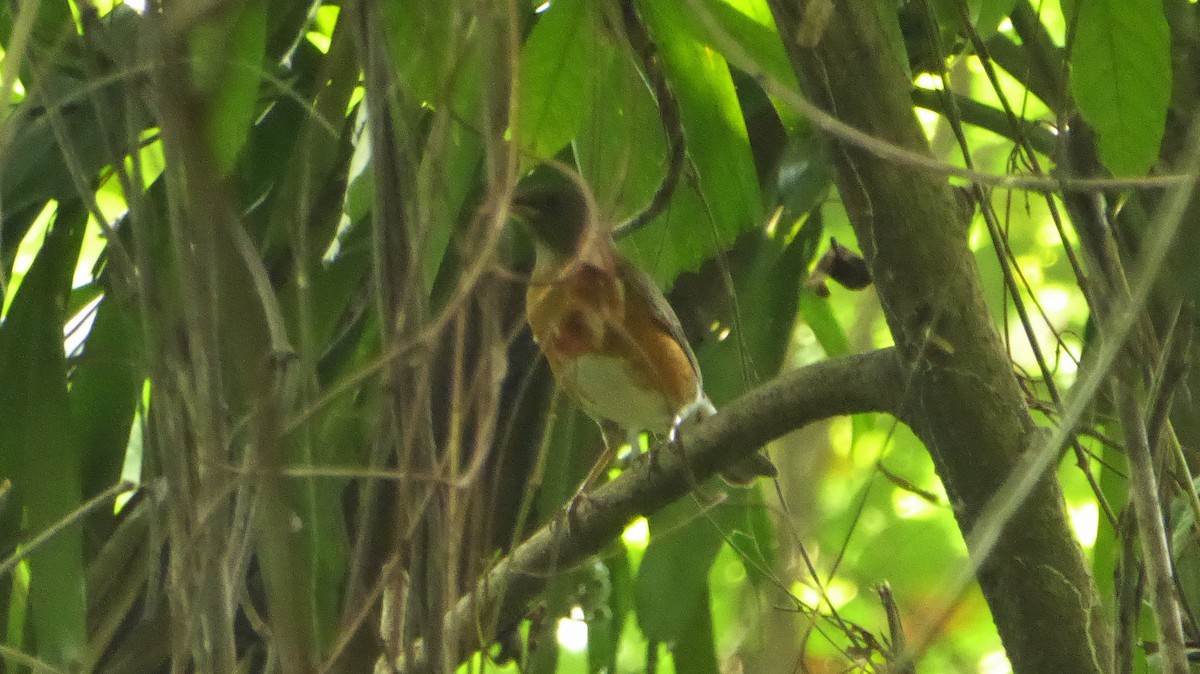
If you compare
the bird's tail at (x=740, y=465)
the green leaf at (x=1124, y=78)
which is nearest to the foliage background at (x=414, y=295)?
the green leaf at (x=1124, y=78)

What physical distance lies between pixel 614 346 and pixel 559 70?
1.39 metres

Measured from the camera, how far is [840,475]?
455cm

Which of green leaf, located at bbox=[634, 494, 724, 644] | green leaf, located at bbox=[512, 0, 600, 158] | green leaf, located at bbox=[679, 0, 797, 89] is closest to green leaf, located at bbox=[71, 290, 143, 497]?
green leaf, located at bbox=[634, 494, 724, 644]

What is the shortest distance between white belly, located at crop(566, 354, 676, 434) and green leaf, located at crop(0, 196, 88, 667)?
3.06 ft

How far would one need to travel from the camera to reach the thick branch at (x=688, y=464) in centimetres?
168

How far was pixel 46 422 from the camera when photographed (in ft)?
7.07

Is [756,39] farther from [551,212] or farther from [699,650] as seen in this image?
[551,212]

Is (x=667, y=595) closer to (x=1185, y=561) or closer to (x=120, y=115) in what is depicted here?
(x=1185, y=561)

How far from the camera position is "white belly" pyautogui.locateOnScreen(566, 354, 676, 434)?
265 centimetres

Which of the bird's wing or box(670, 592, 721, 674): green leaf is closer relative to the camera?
box(670, 592, 721, 674): green leaf

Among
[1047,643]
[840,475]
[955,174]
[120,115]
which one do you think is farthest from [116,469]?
[840,475]

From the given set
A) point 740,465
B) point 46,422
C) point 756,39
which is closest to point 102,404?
point 46,422

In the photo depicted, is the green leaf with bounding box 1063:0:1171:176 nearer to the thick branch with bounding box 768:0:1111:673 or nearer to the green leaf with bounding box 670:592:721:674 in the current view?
the thick branch with bounding box 768:0:1111:673

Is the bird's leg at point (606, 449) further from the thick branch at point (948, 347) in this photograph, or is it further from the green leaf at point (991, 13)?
the green leaf at point (991, 13)
